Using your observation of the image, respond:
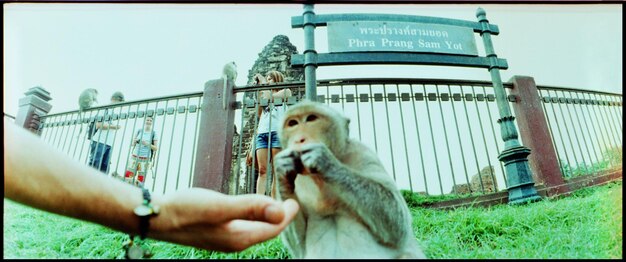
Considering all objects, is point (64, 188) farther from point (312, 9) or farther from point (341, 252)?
point (312, 9)

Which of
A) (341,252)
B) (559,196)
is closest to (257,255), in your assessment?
(341,252)

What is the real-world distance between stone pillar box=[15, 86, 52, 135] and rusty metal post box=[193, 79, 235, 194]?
3.88 metres

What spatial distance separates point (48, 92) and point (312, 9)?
239 inches

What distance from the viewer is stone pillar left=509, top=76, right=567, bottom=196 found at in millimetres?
5176

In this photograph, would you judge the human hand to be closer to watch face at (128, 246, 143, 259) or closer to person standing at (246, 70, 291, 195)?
watch face at (128, 246, 143, 259)

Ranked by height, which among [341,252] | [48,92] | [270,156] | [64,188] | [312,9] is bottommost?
[341,252]

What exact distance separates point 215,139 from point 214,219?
12.7 feet

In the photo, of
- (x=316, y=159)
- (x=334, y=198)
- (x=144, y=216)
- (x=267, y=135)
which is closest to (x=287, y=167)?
(x=316, y=159)

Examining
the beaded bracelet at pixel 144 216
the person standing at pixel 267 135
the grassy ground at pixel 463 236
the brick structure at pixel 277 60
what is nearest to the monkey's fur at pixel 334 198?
the beaded bracelet at pixel 144 216

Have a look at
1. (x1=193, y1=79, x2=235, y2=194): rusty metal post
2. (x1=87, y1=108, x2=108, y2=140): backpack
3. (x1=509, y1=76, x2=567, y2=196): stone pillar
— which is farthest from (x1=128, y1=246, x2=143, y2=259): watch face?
(x1=87, y1=108, x2=108, y2=140): backpack

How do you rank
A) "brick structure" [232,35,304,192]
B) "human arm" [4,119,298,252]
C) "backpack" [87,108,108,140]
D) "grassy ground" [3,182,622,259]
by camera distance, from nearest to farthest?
"human arm" [4,119,298,252] < "grassy ground" [3,182,622,259] < "backpack" [87,108,108,140] < "brick structure" [232,35,304,192]

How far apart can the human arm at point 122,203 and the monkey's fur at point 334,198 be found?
0.21 m

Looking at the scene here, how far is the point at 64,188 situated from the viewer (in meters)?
→ 1.12

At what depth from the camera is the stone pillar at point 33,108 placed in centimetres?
693
